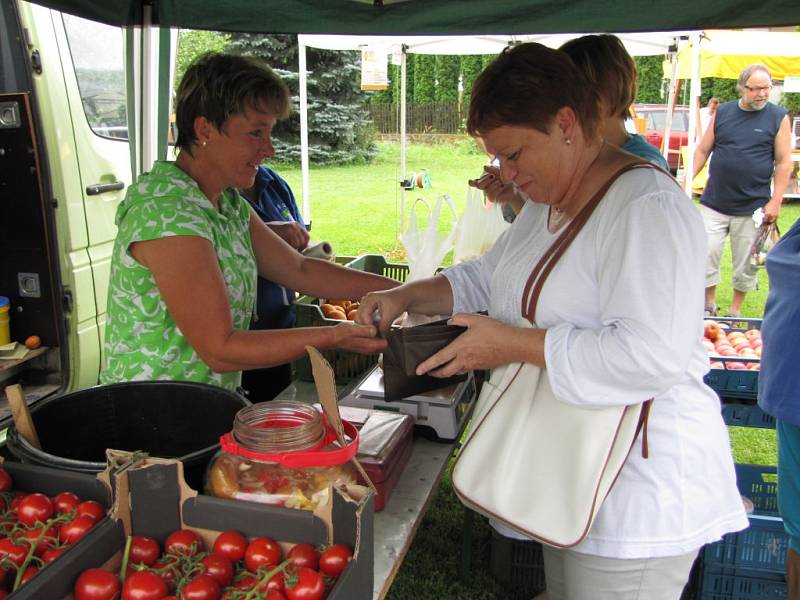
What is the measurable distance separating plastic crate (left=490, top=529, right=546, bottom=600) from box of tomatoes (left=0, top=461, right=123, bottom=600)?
198 cm

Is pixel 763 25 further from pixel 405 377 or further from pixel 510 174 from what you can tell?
pixel 405 377

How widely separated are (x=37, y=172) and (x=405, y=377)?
2416 millimetres

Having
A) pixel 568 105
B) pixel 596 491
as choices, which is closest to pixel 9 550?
pixel 596 491

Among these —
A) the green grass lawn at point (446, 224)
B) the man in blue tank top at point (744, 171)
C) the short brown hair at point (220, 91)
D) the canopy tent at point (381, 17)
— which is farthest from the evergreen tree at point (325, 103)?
the short brown hair at point (220, 91)

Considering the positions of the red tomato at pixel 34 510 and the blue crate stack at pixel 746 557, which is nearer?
the red tomato at pixel 34 510

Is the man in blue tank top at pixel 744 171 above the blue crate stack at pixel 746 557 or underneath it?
above

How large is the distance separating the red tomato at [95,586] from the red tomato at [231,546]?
0.57 feet

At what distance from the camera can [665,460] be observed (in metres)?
1.40

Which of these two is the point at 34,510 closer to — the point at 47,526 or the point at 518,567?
the point at 47,526

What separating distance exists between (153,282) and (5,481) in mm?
680

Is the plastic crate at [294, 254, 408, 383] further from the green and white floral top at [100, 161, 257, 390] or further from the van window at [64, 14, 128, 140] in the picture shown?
the van window at [64, 14, 128, 140]

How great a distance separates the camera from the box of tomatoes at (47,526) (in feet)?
3.37

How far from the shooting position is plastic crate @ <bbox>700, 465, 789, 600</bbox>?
2455 millimetres

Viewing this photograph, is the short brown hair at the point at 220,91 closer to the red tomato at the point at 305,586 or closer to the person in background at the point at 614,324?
the person in background at the point at 614,324
